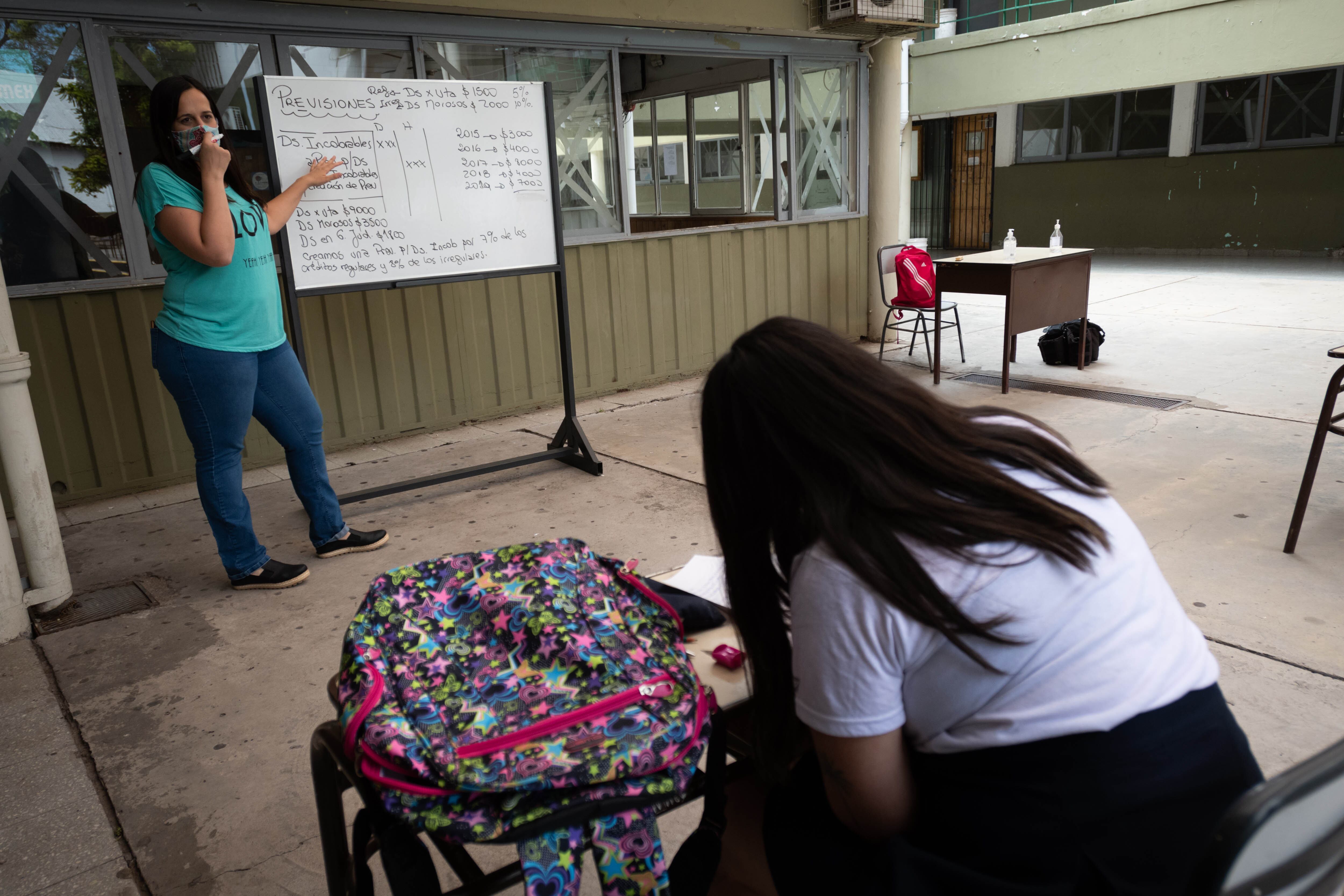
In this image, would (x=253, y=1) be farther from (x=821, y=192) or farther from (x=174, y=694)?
(x=821, y=192)

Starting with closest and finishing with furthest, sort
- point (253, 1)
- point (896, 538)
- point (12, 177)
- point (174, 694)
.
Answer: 1. point (896, 538)
2. point (174, 694)
3. point (12, 177)
4. point (253, 1)

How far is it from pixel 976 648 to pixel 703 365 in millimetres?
5641

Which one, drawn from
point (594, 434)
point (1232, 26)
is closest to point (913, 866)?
point (594, 434)

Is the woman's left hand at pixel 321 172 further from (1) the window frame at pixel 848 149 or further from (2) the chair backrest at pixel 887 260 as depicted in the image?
(1) the window frame at pixel 848 149

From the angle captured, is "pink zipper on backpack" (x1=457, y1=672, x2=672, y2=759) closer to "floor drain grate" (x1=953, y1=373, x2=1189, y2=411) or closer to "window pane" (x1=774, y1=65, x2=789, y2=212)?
"floor drain grate" (x1=953, y1=373, x2=1189, y2=411)

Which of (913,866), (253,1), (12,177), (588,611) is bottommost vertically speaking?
(913,866)

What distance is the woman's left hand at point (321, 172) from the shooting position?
11.7 ft

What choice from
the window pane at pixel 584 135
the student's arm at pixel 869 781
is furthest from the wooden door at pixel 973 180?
the student's arm at pixel 869 781

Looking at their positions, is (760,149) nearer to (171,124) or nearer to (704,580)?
(171,124)

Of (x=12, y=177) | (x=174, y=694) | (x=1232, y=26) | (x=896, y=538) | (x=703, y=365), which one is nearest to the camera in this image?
(x=896, y=538)

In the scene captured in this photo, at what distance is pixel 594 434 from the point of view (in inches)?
206

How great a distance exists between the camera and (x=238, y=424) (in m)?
3.18

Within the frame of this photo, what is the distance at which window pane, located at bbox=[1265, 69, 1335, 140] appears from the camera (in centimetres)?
1183

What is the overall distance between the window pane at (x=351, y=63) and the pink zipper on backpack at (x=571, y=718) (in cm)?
436
